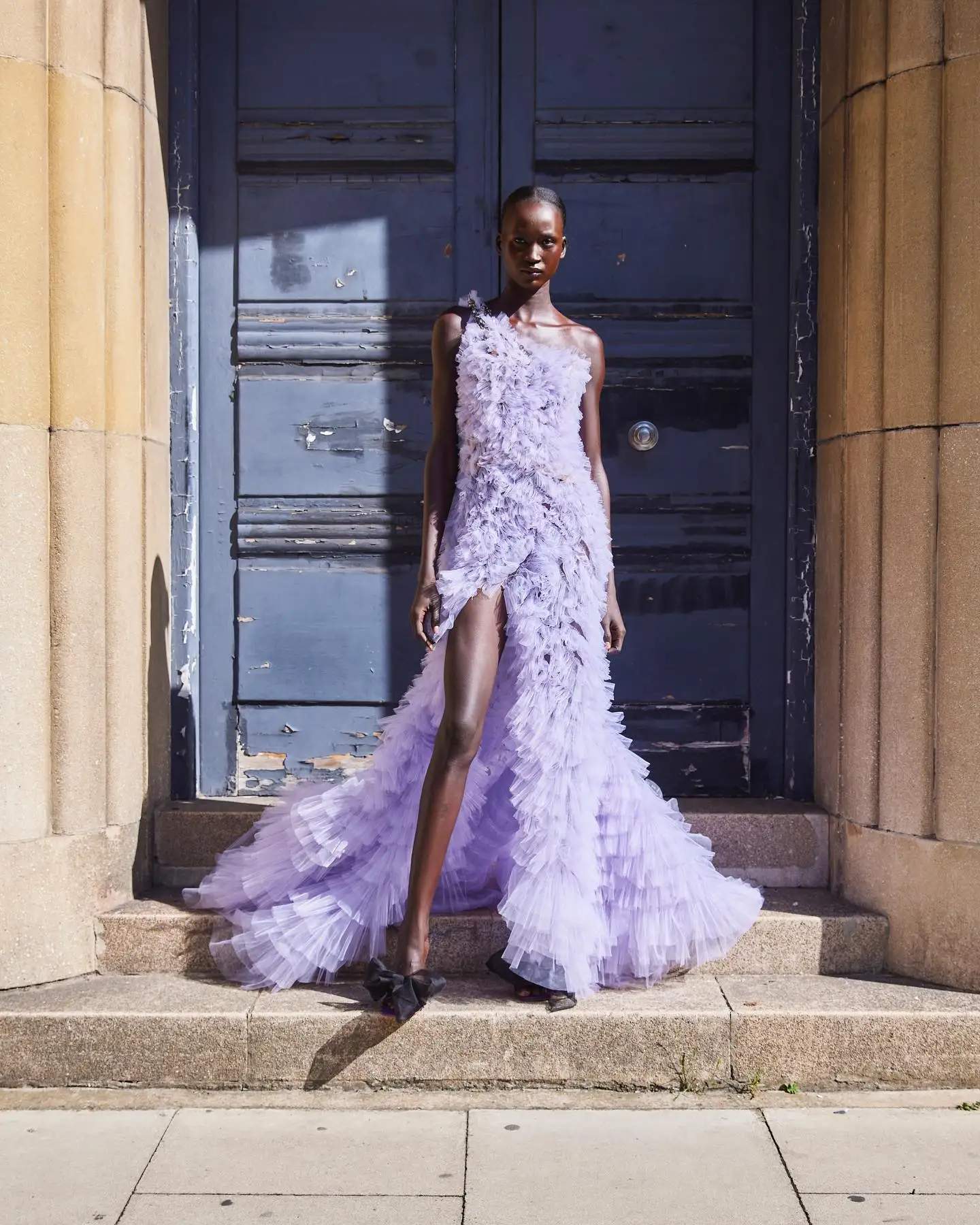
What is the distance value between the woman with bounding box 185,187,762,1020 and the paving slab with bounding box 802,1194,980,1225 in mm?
938

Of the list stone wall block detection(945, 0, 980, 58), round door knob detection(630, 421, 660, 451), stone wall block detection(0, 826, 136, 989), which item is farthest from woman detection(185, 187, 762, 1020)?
stone wall block detection(945, 0, 980, 58)

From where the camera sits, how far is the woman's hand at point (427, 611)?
396cm

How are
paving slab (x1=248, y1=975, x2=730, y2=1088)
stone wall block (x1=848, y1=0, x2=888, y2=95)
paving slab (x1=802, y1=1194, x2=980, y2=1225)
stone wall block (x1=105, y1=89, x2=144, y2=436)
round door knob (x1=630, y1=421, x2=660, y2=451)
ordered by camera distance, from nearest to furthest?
paving slab (x1=802, y1=1194, x2=980, y2=1225) < paving slab (x1=248, y1=975, x2=730, y2=1088) < stone wall block (x1=848, y1=0, x2=888, y2=95) < stone wall block (x1=105, y1=89, x2=144, y2=436) < round door knob (x1=630, y1=421, x2=660, y2=451)

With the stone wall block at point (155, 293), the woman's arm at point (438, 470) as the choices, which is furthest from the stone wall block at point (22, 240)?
the woman's arm at point (438, 470)

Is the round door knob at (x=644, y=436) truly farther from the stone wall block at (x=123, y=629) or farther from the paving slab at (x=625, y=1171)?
the paving slab at (x=625, y=1171)

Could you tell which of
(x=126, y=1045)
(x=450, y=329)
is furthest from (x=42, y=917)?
(x=450, y=329)

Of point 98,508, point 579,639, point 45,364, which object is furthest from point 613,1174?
point 45,364

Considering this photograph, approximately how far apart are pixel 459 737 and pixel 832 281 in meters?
2.28

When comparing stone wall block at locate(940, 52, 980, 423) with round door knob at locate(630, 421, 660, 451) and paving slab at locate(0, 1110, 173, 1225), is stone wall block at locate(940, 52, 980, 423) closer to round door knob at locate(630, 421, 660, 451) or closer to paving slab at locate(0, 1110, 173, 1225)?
round door knob at locate(630, 421, 660, 451)

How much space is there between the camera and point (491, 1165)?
3.38 m

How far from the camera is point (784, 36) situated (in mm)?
4988

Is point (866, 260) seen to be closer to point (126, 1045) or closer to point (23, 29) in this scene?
point (23, 29)

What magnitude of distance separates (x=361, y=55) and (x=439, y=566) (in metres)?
2.29

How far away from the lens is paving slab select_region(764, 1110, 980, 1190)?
129 inches
